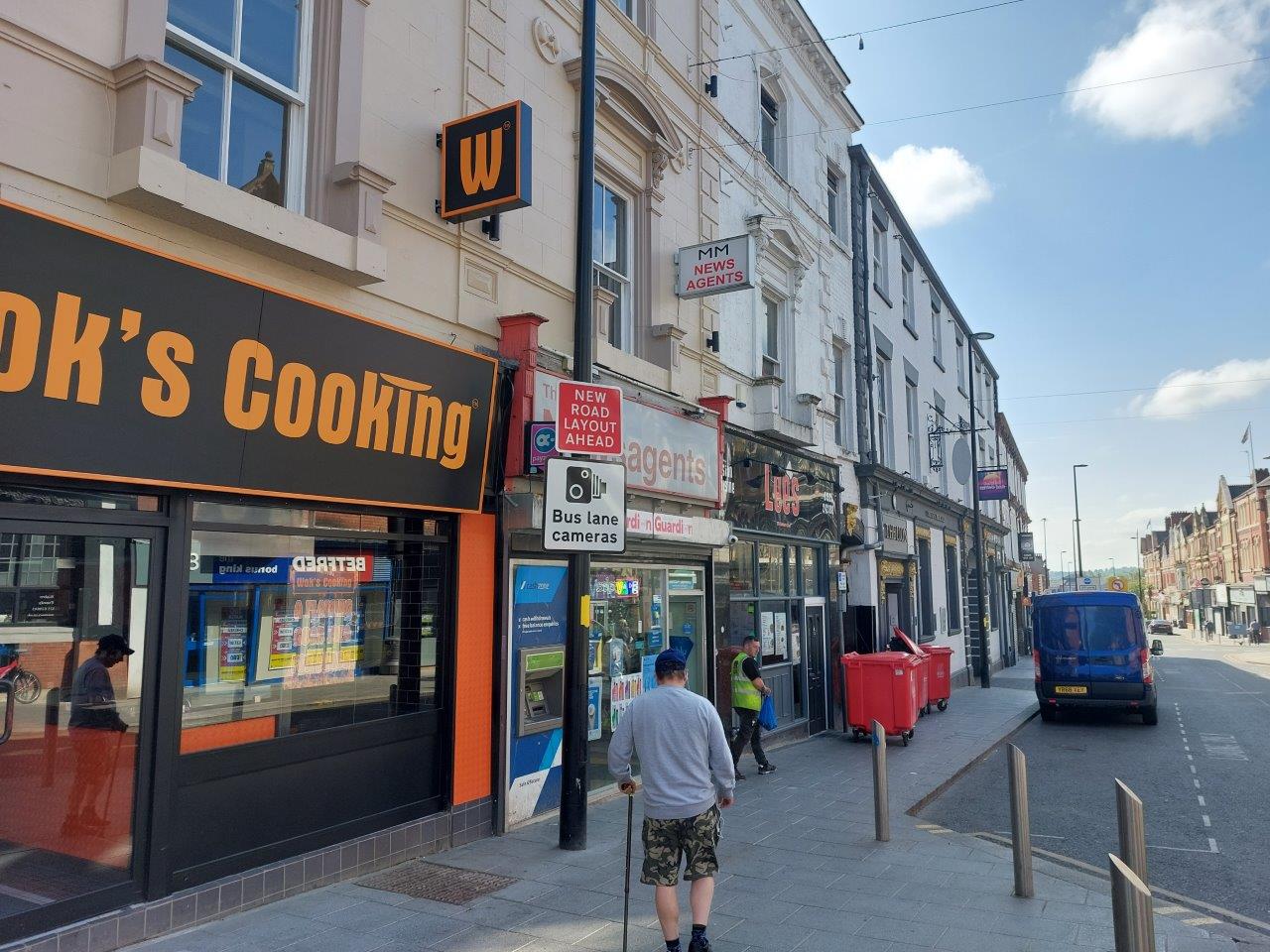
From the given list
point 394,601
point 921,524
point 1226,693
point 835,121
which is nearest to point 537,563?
point 394,601

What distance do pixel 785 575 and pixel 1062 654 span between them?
624cm

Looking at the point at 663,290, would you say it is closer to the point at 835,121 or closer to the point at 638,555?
the point at 638,555

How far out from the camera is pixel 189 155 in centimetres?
579

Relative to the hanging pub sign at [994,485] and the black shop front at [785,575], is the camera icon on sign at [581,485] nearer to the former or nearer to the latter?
the black shop front at [785,575]

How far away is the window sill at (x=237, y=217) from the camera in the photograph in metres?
5.03

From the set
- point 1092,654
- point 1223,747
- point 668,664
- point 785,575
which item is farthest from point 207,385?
point 1092,654

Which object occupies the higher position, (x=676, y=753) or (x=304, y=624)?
(x=304, y=624)

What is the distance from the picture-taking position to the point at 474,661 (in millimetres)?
7512

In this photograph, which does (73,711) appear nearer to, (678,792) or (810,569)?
(678,792)

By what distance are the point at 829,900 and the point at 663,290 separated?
7407 mm

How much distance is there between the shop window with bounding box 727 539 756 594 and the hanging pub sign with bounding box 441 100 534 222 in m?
6.34

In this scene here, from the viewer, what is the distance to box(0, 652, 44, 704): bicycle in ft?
15.5

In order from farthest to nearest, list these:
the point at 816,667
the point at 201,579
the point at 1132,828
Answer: the point at 816,667 → the point at 201,579 → the point at 1132,828

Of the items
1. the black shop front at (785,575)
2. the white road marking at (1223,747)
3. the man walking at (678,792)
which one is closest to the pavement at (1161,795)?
→ the white road marking at (1223,747)
